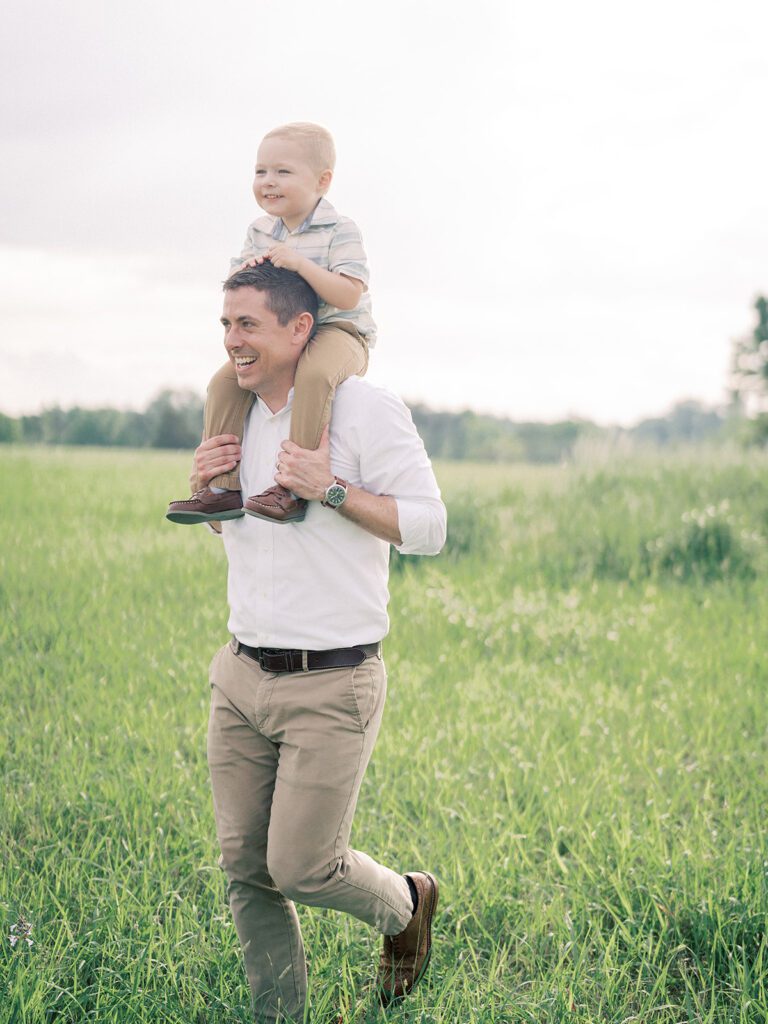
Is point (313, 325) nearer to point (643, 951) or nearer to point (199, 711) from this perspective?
point (643, 951)

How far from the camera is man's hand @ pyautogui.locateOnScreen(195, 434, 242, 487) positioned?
10.4 feet

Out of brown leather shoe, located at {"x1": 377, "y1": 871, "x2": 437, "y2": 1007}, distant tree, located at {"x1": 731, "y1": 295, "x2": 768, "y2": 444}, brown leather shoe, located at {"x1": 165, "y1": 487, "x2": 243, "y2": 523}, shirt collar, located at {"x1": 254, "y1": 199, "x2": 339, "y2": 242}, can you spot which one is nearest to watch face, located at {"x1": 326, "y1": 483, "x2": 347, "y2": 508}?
brown leather shoe, located at {"x1": 165, "y1": 487, "x2": 243, "y2": 523}

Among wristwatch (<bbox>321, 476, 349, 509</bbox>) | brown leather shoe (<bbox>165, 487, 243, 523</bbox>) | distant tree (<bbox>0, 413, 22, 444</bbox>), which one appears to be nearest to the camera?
wristwatch (<bbox>321, 476, 349, 509</bbox>)

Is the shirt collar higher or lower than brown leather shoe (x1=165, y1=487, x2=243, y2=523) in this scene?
higher

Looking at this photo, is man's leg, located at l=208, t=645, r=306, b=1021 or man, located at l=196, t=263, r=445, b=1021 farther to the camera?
man's leg, located at l=208, t=645, r=306, b=1021

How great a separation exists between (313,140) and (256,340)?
2.76 feet

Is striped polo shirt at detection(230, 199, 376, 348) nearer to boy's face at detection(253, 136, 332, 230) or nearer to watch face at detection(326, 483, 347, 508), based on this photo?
boy's face at detection(253, 136, 332, 230)

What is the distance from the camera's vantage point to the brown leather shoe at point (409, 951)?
3.37 m

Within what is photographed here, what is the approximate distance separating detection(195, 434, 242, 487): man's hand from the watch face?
44 cm

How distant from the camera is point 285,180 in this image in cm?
331

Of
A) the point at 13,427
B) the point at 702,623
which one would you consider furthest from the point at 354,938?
the point at 13,427

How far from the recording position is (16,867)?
4.16 m

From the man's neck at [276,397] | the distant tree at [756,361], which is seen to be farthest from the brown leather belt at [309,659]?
the distant tree at [756,361]

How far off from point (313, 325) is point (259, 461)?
0.47 m
